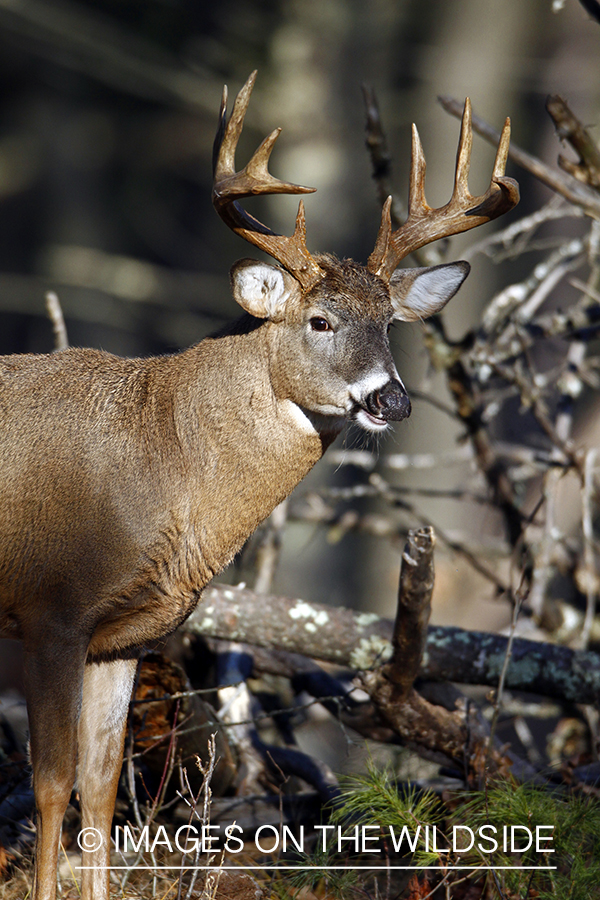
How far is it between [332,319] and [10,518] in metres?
1.44

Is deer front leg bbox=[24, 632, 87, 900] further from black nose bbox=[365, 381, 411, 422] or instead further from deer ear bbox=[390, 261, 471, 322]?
deer ear bbox=[390, 261, 471, 322]

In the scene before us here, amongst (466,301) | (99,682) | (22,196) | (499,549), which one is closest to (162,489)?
(99,682)

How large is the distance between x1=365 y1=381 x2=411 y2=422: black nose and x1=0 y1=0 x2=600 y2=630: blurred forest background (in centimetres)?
213

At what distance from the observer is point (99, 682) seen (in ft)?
13.1

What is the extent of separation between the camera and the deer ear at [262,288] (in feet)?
12.3

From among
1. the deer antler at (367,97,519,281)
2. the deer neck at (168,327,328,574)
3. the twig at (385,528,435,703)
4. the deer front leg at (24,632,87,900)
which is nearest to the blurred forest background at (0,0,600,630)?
the deer antler at (367,97,519,281)

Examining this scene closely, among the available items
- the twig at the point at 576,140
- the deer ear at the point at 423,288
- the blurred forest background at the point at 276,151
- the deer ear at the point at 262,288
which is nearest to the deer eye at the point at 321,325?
the deer ear at the point at 262,288

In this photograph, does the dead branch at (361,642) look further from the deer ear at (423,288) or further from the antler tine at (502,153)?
the antler tine at (502,153)

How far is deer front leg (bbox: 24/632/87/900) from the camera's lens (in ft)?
11.3

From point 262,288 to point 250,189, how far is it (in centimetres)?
43

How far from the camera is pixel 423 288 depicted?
14.4ft

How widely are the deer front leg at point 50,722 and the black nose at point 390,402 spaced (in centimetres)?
141

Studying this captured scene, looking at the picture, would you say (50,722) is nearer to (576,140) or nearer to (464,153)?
(464,153)

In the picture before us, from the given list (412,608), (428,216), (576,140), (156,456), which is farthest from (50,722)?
(576,140)
